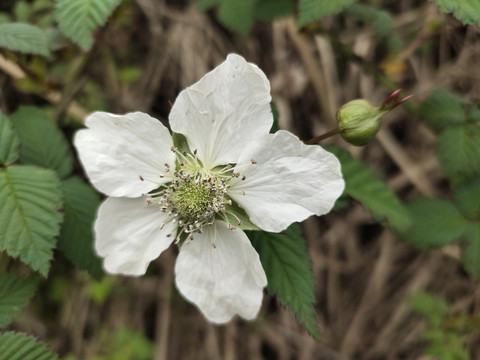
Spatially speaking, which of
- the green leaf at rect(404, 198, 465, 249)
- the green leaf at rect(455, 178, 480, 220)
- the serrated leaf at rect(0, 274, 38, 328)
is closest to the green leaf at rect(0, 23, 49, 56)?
the serrated leaf at rect(0, 274, 38, 328)

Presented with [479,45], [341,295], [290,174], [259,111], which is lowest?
[341,295]

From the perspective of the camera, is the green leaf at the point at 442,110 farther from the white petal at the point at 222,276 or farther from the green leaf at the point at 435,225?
the white petal at the point at 222,276

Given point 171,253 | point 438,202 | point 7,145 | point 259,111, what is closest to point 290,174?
point 259,111

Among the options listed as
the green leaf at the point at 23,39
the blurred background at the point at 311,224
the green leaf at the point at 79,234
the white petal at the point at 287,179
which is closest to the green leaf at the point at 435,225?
the blurred background at the point at 311,224

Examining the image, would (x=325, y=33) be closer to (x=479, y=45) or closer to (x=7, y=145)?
(x=479, y=45)

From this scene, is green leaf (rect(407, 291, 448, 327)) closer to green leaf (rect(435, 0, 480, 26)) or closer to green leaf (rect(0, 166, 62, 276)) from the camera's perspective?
green leaf (rect(435, 0, 480, 26))

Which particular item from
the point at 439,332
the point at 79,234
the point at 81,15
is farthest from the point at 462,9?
the point at 79,234

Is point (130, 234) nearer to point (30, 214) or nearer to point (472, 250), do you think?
point (30, 214)
